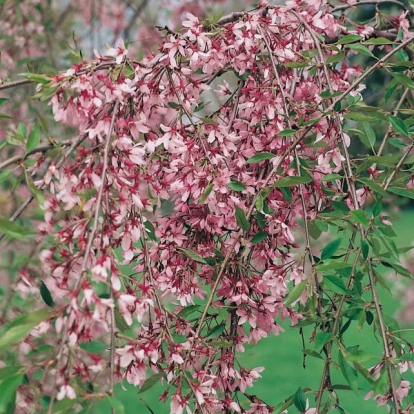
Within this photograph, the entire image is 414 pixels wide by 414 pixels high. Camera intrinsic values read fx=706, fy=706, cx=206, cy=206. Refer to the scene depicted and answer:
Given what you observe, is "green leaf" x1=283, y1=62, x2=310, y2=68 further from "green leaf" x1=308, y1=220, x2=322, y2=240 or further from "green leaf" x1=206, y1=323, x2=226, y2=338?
"green leaf" x1=206, y1=323, x2=226, y2=338

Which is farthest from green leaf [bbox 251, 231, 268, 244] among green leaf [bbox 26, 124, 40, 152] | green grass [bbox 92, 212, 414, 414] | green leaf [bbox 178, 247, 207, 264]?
green grass [bbox 92, 212, 414, 414]

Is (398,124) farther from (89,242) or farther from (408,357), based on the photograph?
(89,242)

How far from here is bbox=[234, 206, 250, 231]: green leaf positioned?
1295 mm

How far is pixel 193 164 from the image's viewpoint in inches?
51.7

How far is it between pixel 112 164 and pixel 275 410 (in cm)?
56

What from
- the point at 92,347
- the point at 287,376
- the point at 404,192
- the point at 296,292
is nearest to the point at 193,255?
the point at 296,292

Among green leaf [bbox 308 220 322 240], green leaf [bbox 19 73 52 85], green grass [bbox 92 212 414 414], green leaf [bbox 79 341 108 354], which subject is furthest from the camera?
green grass [bbox 92 212 414 414]

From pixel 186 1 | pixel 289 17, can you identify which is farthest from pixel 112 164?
pixel 186 1

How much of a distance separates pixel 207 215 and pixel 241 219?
0.13 meters

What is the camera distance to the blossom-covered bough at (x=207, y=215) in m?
1.11

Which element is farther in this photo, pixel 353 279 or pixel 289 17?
pixel 289 17

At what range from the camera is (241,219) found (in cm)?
130

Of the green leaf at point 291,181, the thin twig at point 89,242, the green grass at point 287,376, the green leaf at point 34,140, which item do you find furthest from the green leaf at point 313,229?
the green grass at point 287,376

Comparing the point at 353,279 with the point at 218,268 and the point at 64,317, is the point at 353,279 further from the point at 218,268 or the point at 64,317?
the point at 64,317
